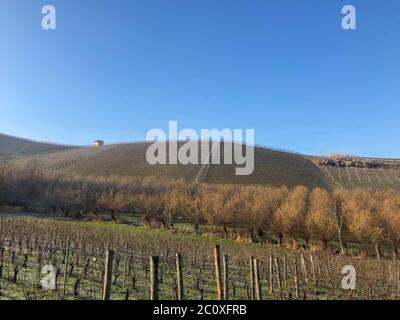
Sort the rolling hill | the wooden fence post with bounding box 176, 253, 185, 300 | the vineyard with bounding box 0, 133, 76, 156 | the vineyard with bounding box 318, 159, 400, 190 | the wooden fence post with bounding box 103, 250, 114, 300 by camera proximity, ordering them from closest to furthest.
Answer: the wooden fence post with bounding box 103, 250, 114, 300, the wooden fence post with bounding box 176, 253, 185, 300, the rolling hill, the vineyard with bounding box 318, 159, 400, 190, the vineyard with bounding box 0, 133, 76, 156

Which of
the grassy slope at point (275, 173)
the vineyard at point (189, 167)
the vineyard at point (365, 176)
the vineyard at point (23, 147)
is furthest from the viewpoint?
the vineyard at point (23, 147)

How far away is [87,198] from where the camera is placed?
240 feet

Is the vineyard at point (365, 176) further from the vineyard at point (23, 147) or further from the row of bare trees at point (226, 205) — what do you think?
the vineyard at point (23, 147)

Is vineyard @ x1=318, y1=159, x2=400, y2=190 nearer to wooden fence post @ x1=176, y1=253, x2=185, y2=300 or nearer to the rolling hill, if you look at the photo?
the rolling hill

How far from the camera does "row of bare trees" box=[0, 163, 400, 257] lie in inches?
2247

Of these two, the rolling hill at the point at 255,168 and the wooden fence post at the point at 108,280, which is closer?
the wooden fence post at the point at 108,280

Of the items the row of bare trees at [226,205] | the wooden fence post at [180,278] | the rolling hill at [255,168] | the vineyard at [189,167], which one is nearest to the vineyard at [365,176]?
the rolling hill at [255,168]

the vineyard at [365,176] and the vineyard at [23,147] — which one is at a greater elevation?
the vineyard at [23,147]

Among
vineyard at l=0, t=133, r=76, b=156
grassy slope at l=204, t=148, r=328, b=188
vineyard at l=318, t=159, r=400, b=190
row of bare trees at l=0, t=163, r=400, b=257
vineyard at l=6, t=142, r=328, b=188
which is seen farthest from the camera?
vineyard at l=0, t=133, r=76, b=156

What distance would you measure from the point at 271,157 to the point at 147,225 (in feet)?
185

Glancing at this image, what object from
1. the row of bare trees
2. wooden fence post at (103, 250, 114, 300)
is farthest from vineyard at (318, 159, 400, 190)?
wooden fence post at (103, 250, 114, 300)

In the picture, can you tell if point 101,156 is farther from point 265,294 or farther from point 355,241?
point 265,294

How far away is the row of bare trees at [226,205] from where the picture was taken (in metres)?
57.1

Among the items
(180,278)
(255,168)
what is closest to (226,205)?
(255,168)
